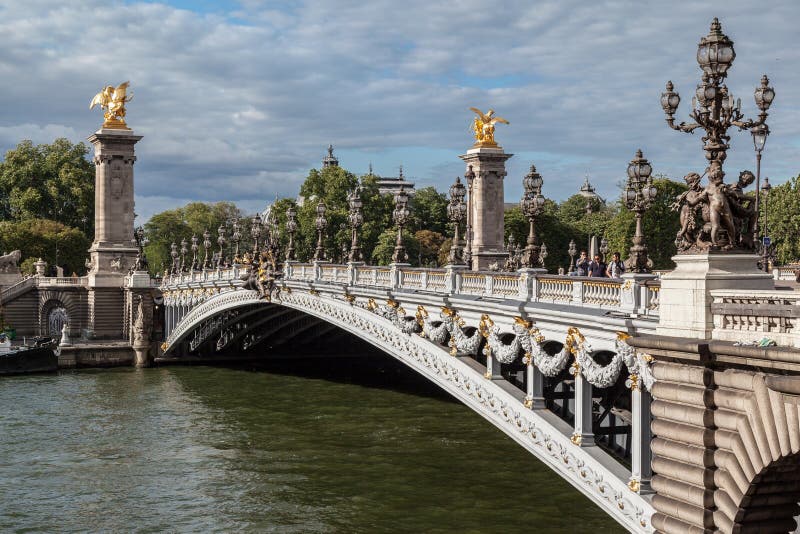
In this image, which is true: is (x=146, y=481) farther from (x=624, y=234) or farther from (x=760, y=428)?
(x=624, y=234)

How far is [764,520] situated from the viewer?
1390 centimetres

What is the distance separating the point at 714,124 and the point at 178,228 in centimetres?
10712

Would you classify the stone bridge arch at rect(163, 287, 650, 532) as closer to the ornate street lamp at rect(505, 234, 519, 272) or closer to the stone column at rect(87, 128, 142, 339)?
the ornate street lamp at rect(505, 234, 519, 272)

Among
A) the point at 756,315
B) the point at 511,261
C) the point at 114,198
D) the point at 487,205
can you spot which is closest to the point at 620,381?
the point at 756,315

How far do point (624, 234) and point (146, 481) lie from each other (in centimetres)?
3802

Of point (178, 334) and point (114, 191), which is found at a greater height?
point (114, 191)

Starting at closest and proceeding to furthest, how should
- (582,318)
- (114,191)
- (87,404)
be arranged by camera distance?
(582,318) < (87,404) < (114,191)

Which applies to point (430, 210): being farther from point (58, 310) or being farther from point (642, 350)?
point (642, 350)

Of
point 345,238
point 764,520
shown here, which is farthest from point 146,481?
point 345,238

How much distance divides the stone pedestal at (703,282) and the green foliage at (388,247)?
6151 centimetres

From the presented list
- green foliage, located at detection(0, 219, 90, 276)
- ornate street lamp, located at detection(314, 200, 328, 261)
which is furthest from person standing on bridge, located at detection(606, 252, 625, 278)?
green foliage, located at detection(0, 219, 90, 276)

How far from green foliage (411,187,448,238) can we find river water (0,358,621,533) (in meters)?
49.4

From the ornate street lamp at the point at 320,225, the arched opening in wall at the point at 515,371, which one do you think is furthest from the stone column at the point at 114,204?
the arched opening in wall at the point at 515,371

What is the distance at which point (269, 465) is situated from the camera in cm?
3020
